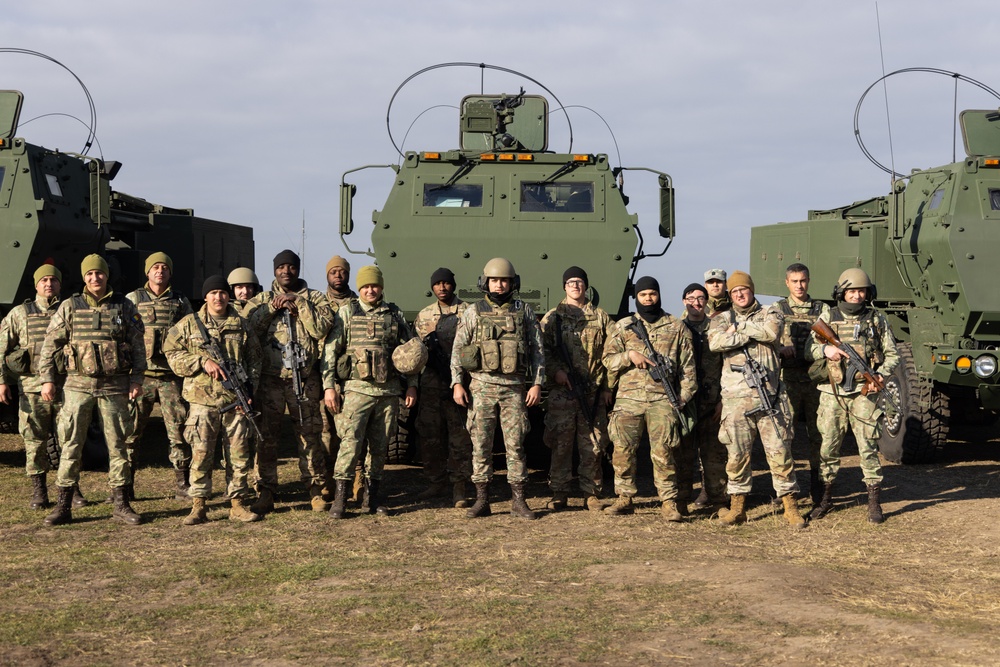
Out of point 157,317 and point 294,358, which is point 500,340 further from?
point 157,317

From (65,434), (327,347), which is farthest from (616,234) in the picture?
(65,434)

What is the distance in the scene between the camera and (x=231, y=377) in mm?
7660

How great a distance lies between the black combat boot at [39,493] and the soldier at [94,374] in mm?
471

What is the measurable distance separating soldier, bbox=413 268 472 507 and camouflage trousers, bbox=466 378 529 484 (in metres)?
0.45

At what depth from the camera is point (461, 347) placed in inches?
307

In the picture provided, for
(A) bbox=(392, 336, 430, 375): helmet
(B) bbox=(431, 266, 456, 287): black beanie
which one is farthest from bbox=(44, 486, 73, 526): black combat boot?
(B) bbox=(431, 266, 456, 287): black beanie

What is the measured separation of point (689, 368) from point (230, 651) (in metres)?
3.87

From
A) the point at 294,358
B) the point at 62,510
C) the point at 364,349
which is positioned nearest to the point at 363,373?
the point at 364,349

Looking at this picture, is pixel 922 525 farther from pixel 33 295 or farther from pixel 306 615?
pixel 33 295

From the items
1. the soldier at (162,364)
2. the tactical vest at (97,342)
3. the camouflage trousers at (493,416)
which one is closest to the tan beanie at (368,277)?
the camouflage trousers at (493,416)

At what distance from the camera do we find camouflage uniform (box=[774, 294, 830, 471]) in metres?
8.17

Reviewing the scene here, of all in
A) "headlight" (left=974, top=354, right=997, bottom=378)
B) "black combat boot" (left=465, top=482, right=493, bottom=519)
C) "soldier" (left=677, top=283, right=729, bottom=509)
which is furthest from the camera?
"headlight" (left=974, top=354, right=997, bottom=378)

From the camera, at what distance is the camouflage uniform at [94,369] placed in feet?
25.1

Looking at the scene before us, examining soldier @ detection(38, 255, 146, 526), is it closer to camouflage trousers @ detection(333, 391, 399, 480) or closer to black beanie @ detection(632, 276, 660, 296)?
camouflage trousers @ detection(333, 391, 399, 480)
